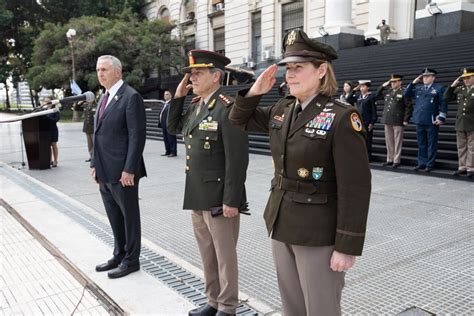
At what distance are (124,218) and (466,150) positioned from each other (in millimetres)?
6420

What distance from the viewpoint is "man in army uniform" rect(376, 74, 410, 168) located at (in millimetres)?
8648

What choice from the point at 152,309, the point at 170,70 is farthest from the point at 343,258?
the point at 170,70

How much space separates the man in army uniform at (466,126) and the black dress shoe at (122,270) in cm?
609

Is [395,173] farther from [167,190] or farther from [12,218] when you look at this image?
[12,218]

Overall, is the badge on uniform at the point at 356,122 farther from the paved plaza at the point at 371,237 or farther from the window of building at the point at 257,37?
the window of building at the point at 257,37

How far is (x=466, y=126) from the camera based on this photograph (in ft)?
24.3

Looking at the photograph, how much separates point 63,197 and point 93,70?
75.4ft

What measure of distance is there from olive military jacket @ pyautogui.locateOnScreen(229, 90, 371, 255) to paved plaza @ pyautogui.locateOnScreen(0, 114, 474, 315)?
4.11ft

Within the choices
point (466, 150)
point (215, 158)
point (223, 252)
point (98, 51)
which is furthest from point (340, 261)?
point (98, 51)

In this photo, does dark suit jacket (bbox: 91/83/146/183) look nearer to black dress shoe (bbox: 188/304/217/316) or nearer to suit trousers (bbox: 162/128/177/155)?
black dress shoe (bbox: 188/304/217/316)

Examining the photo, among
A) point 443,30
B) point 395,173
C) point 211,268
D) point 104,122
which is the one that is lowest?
point 395,173

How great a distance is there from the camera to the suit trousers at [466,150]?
7328mm

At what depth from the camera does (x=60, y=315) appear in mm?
3066

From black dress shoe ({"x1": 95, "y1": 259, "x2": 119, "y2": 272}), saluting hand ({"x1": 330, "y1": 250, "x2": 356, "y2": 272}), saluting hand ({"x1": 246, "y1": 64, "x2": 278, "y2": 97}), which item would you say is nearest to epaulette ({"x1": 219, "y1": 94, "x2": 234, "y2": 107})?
saluting hand ({"x1": 246, "y1": 64, "x2": 278, "y2": 97})
